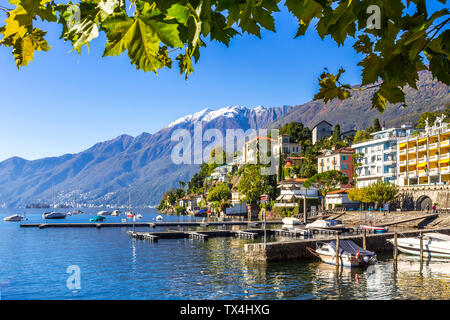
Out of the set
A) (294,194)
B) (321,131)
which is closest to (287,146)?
(321,131)

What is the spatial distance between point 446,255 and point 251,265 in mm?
18343

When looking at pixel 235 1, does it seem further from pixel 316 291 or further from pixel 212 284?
pixel 212 284

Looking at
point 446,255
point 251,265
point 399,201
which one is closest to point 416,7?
point 251,265

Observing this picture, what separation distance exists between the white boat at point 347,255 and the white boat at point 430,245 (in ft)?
20.8

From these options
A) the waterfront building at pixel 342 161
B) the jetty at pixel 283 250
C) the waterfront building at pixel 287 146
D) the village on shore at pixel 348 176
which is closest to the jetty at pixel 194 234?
the village on shore at pixel 348 176

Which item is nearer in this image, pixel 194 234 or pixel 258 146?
pixel 194 234

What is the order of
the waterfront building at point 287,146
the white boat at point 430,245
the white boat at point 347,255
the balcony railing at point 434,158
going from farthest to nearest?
the waterfront building at point 287,146
the balcony railing at point 434,158
the white boat at point 430,245
the white boat at point 347,255

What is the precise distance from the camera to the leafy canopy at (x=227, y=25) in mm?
1683

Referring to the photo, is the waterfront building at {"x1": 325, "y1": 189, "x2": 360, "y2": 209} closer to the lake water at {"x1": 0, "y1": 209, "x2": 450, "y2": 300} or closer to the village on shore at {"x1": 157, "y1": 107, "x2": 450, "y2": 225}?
the village on shore at {"x1": 157, "y1": 107, "x2": 450, "y2": 225}

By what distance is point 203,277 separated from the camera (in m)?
31.6

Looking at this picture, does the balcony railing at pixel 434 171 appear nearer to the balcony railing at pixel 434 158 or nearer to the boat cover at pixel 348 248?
the balcony railing at pixel 434 158

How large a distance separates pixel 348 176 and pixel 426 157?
29.9 metres

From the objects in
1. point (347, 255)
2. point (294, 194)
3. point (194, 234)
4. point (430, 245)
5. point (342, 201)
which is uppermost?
point (294, 194)

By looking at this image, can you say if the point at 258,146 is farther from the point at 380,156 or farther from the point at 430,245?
the point at 430,245
